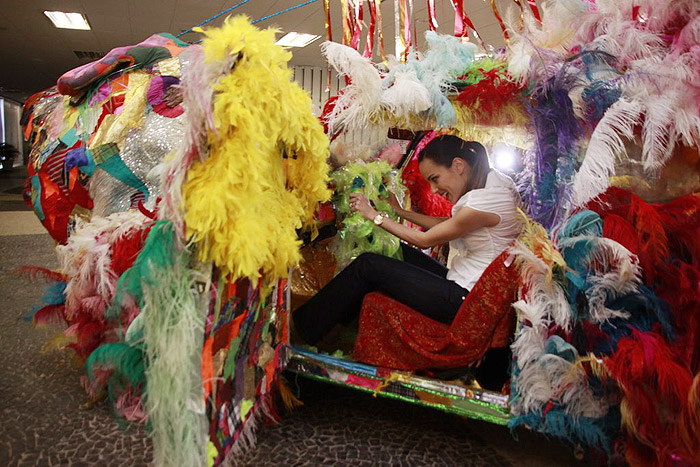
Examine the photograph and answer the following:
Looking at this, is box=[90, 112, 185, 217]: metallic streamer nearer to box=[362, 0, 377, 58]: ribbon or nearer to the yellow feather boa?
the yellow feather boa

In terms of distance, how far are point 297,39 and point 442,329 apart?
887 cm

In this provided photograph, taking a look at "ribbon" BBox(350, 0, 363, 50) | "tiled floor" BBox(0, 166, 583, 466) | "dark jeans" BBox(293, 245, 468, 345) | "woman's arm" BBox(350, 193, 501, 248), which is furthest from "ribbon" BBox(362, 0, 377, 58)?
"tiled floor" BBox(0, 166, 583, 466)

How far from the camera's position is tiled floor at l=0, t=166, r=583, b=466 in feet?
6.04

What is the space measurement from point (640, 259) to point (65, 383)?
2.42 meters

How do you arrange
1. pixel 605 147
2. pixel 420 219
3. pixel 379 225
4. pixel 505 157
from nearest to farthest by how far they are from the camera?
pixel 605 147
pixel 379 225
pixel 420 219
pixel 505 157

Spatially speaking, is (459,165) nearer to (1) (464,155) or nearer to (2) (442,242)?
(1) (464,155)

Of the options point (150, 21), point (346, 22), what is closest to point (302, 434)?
point (346, 22)

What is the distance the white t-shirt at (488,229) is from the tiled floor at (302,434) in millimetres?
628

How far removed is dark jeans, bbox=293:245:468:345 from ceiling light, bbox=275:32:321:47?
7.98 meters

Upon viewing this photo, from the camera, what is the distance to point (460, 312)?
1.87 meters

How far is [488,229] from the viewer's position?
2098mm

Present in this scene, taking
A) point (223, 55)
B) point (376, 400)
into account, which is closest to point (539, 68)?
point (223, 55)

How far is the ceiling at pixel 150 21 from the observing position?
7340 mm

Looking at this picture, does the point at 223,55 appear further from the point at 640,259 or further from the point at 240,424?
the point at 640,259
